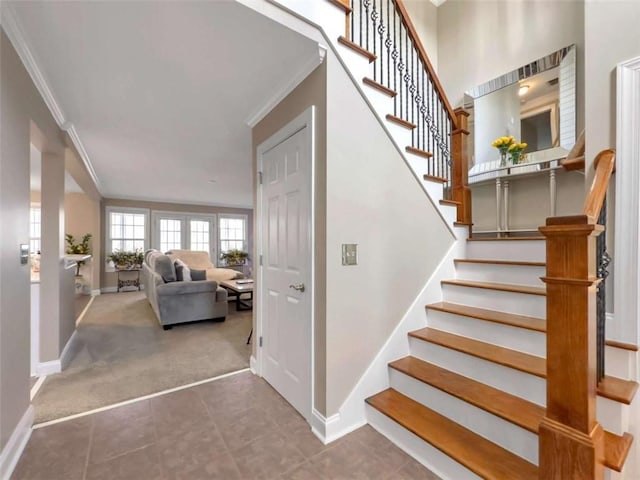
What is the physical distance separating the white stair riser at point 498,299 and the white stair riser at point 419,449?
1.06m

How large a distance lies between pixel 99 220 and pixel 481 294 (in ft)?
26.8

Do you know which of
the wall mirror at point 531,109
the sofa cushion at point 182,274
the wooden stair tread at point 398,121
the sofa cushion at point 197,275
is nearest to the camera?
the wooden stair tread at point 398,121

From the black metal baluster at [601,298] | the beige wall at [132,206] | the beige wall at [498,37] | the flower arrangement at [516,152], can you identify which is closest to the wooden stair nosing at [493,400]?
the black metal baluster at [601,298]

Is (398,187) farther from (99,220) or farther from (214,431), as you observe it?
(99,220)

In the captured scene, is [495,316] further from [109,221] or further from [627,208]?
[109,221]

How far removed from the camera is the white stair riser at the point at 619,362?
4.92 ft

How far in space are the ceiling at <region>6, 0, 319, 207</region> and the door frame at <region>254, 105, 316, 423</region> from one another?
0.33 meters

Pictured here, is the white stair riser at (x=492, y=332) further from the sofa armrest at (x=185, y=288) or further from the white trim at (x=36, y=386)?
the sofa armrest at (x=185, y=288)

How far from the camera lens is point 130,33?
1634 mm

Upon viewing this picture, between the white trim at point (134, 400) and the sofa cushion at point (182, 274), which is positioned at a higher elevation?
the sofa cushion at point (182, 274)

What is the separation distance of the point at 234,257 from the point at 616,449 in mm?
8531

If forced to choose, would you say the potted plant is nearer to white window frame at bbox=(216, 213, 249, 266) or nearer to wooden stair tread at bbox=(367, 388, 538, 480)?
white window frame at bbox=(216, 213, 249, 266)

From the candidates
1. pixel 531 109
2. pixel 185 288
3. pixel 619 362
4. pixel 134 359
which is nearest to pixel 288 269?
pixel 619 362

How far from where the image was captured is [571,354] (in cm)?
106
